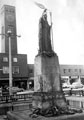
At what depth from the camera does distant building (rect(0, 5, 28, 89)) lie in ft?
168

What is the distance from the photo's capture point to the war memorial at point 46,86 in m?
11.2

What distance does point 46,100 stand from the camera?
11578 mm

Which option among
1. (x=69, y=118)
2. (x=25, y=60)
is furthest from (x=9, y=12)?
(x=69, y=118)

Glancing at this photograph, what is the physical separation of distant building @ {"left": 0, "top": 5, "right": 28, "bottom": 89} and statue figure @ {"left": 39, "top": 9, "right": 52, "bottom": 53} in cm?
3902

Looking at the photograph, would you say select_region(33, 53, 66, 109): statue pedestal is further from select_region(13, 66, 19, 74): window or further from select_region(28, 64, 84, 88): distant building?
select_region(28, 64, 84, 88): distant building

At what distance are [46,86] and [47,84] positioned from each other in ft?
0.42

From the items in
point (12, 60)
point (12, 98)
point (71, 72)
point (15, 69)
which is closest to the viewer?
point (12, 98)

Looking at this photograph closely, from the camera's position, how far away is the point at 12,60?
Result: 5266 cm

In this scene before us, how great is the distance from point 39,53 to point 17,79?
40858mm

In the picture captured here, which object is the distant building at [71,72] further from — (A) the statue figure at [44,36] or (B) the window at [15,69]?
(A) the statue figure at [44,36]

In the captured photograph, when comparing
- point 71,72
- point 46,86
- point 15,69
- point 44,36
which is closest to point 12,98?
point 46,86

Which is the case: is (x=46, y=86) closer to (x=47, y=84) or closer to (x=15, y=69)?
(x=47, y=84)

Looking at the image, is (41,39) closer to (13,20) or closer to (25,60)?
(25,60)

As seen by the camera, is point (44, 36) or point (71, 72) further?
point (71, 72)
